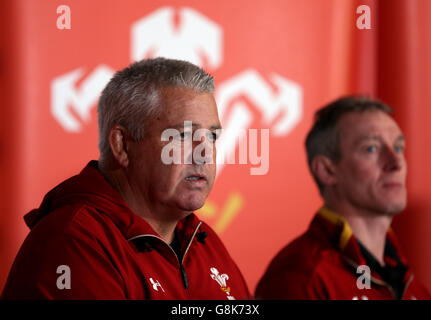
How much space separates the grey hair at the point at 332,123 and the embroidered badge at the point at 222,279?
56 cm

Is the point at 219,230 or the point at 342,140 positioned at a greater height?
the point at 342,140

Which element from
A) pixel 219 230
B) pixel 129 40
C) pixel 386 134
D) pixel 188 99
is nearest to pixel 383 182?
pixel 386 134

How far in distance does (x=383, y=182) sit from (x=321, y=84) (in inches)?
23.5

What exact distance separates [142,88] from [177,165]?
0.46 ft

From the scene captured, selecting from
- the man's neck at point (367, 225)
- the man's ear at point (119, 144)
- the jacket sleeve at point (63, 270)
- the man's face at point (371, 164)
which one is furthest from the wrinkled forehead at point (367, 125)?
the jacket sleeve at point (63, 270)

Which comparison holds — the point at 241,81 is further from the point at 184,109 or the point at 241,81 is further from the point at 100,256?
the point at 100,256

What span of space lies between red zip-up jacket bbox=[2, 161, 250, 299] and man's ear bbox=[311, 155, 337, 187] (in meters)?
0.55

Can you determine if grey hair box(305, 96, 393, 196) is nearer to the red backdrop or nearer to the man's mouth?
the red backdrop

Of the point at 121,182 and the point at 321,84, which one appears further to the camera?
the point at 321,84

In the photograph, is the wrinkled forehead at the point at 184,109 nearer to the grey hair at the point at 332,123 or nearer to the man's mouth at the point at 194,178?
the man's mouth at the point at 194,178

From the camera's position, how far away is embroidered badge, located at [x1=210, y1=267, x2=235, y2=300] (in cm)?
100
